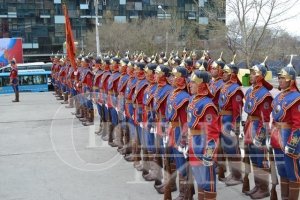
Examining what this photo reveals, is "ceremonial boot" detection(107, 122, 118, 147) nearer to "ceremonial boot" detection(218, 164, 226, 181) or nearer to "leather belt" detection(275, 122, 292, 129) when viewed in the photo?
"ceremonial boot" detection(218, 164, 226, 181)

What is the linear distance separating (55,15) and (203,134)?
180ft

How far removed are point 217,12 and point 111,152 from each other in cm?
1106

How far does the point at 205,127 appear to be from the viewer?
17.8 ft

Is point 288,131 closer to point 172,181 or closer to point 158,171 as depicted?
point 172,181

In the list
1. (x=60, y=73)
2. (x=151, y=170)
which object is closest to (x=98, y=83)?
(x=151, y=170)

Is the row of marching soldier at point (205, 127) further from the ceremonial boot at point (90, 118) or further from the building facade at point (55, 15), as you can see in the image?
the building facade at point (55, 15)

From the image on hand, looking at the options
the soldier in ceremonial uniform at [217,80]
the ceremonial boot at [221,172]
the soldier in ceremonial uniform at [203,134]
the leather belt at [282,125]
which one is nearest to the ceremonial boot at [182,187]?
the soldier in ceremonial uniform at [203,134]

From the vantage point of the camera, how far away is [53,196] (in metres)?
6.82

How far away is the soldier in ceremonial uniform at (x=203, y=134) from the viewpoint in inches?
210

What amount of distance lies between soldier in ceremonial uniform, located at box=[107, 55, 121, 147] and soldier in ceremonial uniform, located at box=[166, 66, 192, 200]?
3.56 m

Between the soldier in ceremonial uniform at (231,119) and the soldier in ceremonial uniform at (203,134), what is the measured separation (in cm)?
157

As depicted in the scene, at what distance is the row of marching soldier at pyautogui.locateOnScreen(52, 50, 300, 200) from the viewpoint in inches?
213

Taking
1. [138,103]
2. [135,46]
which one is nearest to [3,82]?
[135,46]

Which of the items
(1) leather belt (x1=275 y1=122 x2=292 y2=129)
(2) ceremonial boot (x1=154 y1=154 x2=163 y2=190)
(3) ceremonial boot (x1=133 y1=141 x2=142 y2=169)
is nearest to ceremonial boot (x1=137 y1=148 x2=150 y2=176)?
(2) ceremonial boot (x1=154 y1=154 x2=163 y2=190)
